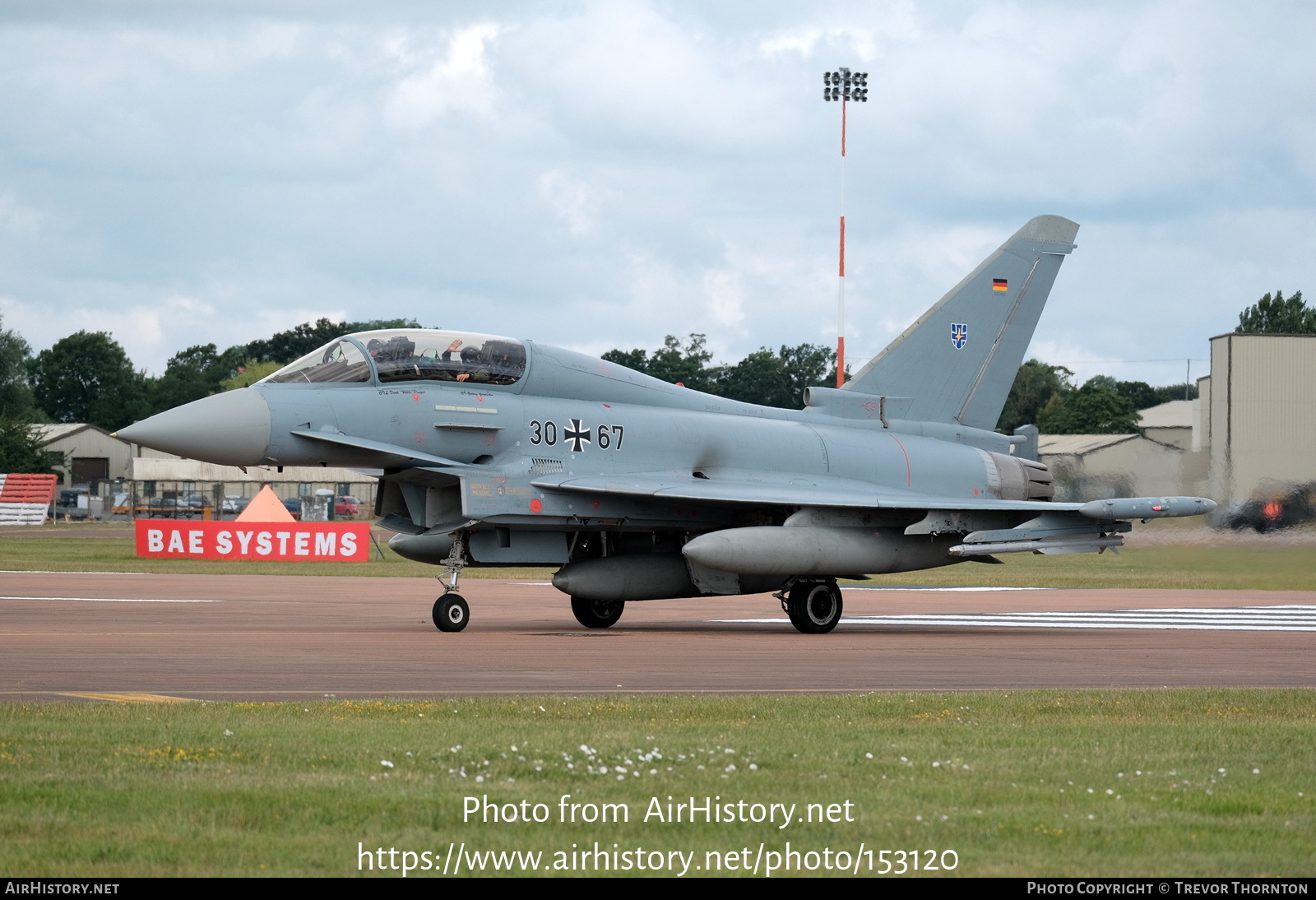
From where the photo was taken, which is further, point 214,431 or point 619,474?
point 619,474

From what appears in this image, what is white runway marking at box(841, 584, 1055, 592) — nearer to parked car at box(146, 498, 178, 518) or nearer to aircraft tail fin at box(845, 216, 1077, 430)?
aircraft tail fin at box(845, 216, 1077, 430)

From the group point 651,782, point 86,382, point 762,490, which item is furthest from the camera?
point 86,382

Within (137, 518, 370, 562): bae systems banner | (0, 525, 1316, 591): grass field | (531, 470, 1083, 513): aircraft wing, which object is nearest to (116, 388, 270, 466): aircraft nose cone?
(531, 470, 1083, 513): aircraft wing

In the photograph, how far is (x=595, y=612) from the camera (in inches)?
748

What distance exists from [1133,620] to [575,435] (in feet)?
29.0

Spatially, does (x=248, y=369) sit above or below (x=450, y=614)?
→ above

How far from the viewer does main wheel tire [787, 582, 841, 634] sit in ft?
60.6

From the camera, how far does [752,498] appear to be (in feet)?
58.4

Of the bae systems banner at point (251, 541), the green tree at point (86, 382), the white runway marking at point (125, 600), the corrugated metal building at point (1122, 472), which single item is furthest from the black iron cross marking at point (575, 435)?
the green tree at point (86, 382)

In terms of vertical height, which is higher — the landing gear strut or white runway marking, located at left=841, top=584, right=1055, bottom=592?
the landing gear strut

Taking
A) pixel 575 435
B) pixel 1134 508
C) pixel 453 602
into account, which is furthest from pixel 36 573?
pixel 1134 508

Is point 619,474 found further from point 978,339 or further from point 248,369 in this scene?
point 248,369

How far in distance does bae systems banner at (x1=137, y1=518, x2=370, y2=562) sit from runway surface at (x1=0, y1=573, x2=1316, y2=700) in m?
13.5

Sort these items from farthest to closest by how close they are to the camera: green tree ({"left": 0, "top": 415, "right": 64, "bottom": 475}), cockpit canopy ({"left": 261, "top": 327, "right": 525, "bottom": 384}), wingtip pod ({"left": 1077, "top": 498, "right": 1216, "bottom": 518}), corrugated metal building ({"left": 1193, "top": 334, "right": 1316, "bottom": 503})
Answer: green tree ({"left": 0, "top": 415, "right": 64, "bottom": 475}) → corrugated metal building ({"left": 1193, "top": 334, "right": 1316, "bottom": 503}) → wingtip pod ({"left": 1077, "top": 498, "right": 1216, "bottom": 518}) → cockpit canopy ({"left": 261, "top": 327, "right": 525, "bottom": 384})
